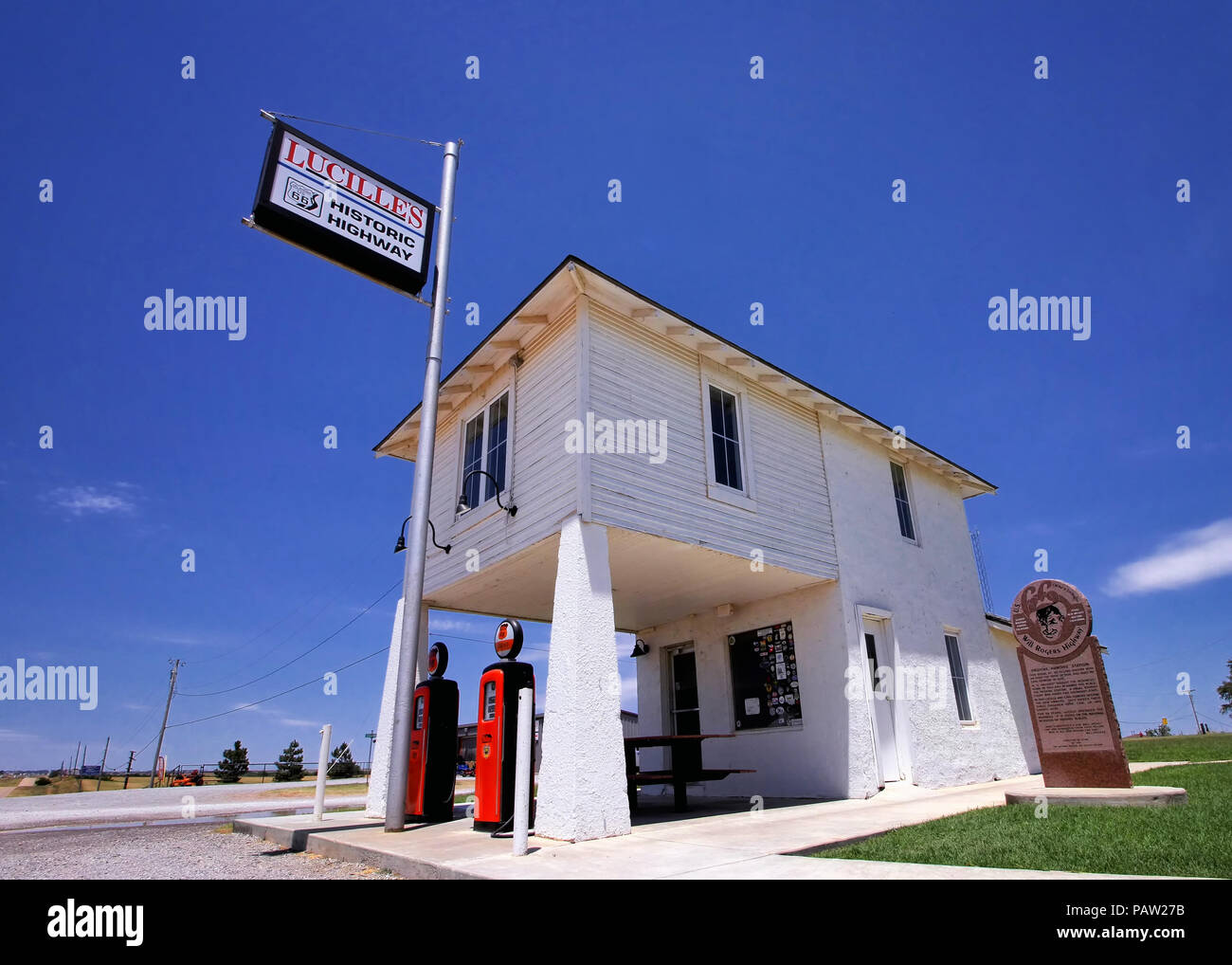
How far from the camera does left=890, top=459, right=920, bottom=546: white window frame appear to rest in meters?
13.1

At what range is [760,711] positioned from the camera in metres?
11.7

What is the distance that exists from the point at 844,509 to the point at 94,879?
10.8 m

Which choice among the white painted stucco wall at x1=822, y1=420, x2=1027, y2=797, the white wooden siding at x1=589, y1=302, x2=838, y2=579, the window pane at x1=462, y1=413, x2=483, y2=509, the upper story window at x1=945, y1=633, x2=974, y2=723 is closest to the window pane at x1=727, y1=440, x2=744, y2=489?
the white wooden siding at x1=589, y1=302, x2=838, y2=579

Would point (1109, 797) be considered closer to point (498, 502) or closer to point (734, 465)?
point (734, 465)

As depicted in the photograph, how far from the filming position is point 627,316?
30.0 ft

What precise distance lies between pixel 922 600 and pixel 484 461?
855cm

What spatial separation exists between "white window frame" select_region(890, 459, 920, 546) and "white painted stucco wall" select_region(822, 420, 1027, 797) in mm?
38

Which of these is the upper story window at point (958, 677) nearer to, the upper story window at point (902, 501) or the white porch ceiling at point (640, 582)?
the upper story window at point (902, 501)

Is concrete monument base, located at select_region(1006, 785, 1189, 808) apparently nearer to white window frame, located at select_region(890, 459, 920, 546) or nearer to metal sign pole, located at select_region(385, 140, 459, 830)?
white window frame, located at select_region(890, 459, 920, 546)

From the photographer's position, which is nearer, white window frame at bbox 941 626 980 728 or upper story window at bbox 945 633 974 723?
white window frame at bbox 941 626 980 728

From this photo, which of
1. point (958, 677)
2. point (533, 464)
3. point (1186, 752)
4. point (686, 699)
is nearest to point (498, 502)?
point (533, 464)
